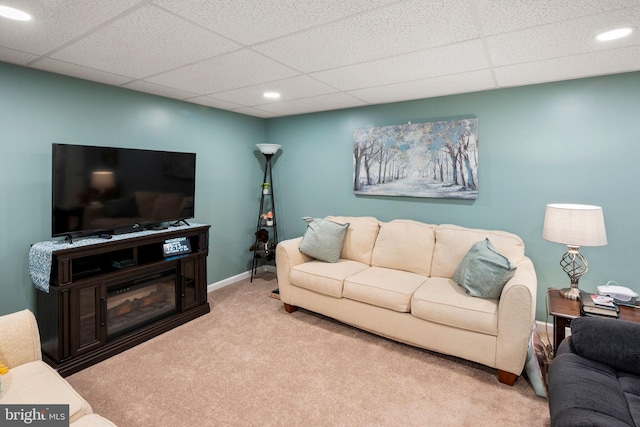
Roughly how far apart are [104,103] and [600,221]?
4.22 m

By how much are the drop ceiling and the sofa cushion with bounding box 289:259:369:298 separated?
1795mm

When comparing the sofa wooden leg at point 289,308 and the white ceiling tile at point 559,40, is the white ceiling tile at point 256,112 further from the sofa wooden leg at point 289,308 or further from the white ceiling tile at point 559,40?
the white ceiling tile at point 559,40

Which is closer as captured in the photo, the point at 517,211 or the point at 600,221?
the point at 600,221

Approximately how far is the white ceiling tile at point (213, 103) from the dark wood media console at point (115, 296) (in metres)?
1.43

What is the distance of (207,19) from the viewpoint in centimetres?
174

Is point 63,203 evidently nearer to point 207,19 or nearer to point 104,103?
point 104,103

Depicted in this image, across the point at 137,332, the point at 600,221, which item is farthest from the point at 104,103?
the point at 600,221

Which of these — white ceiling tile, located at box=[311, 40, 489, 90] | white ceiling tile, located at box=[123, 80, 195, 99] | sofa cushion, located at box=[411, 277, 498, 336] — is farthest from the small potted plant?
sofa cushion, located at box=[411, 277, 498, 336]

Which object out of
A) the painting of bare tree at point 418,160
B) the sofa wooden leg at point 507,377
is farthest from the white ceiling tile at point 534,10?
the sofa wooden leg at point 507,377

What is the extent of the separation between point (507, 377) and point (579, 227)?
1.18m

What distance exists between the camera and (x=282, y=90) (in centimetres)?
318

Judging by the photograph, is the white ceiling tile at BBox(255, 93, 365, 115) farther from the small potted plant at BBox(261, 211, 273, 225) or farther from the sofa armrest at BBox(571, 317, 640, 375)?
the sofa armrest at BBox(571, 317, 640, 375)

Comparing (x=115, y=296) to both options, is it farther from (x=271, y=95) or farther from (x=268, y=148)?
(x=268, y=148)

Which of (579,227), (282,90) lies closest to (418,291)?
(579,227)
